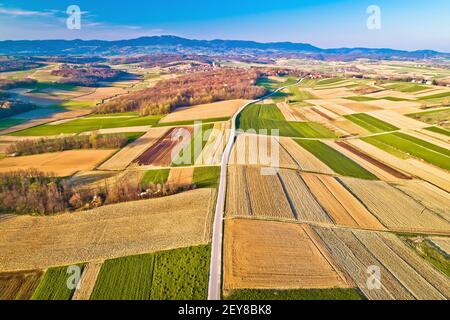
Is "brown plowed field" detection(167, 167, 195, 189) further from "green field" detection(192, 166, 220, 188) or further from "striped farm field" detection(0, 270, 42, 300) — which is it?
"striped farm field" detection(0, 270, 42, 300)

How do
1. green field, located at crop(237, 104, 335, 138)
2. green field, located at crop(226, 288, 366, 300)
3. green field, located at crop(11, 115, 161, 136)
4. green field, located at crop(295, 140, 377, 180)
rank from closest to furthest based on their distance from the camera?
green field, located at crop(226, 288, 366, 300), green field, located at crop(295, 140, 377, 180), green field, located at crop(237, 104, 335, 138), green field, located at crop(11, 115, 161, 136)

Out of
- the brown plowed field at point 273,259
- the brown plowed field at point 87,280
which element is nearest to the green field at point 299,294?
the brown plowed field at point 273,259

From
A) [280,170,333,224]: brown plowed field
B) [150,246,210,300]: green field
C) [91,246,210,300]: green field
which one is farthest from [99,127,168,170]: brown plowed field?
[280,170,333,224]: brown plowed field

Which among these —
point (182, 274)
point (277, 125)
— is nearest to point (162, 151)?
point (277, 125)

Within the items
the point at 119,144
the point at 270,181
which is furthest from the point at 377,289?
Result: the point at 119,144

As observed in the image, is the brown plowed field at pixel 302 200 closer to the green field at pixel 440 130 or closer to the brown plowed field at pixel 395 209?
the brown plowed field at pixel 395 209

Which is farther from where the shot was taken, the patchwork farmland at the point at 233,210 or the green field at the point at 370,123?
the green field at the point at 370,123
